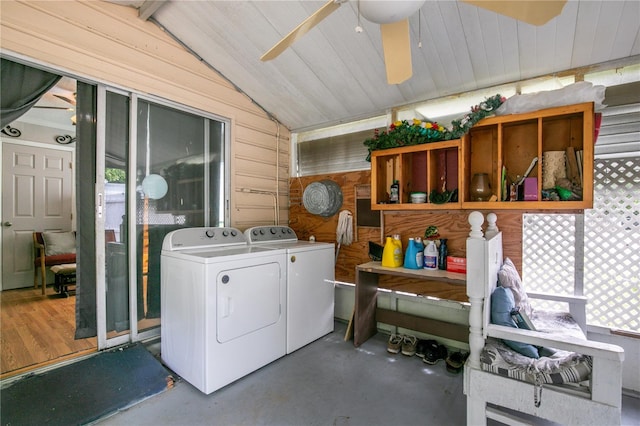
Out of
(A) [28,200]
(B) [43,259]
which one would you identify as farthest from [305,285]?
(A) [28,200]

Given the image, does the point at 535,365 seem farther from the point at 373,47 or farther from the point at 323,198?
the point at 373,47

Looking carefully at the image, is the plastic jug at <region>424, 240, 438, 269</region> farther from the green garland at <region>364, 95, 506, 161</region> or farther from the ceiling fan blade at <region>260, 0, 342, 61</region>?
the ceiling fan blade at <region>260, 0, 342, 61</region>

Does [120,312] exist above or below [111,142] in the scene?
below

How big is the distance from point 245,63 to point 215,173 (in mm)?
1096

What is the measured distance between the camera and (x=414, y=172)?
2.73 meters

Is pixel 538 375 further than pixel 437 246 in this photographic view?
No

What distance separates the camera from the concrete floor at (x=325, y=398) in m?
1.71

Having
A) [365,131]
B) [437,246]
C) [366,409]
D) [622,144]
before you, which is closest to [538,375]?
[366,409]

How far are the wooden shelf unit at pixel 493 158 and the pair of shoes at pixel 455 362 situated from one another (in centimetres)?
119

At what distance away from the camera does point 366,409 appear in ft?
5.91

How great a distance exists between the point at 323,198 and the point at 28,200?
4.45 m

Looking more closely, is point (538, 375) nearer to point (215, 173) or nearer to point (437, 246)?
point (437, 246)

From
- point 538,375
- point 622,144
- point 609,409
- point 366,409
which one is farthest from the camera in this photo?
point 622,144

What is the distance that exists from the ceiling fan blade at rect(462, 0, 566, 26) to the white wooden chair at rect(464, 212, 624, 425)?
93 cm
